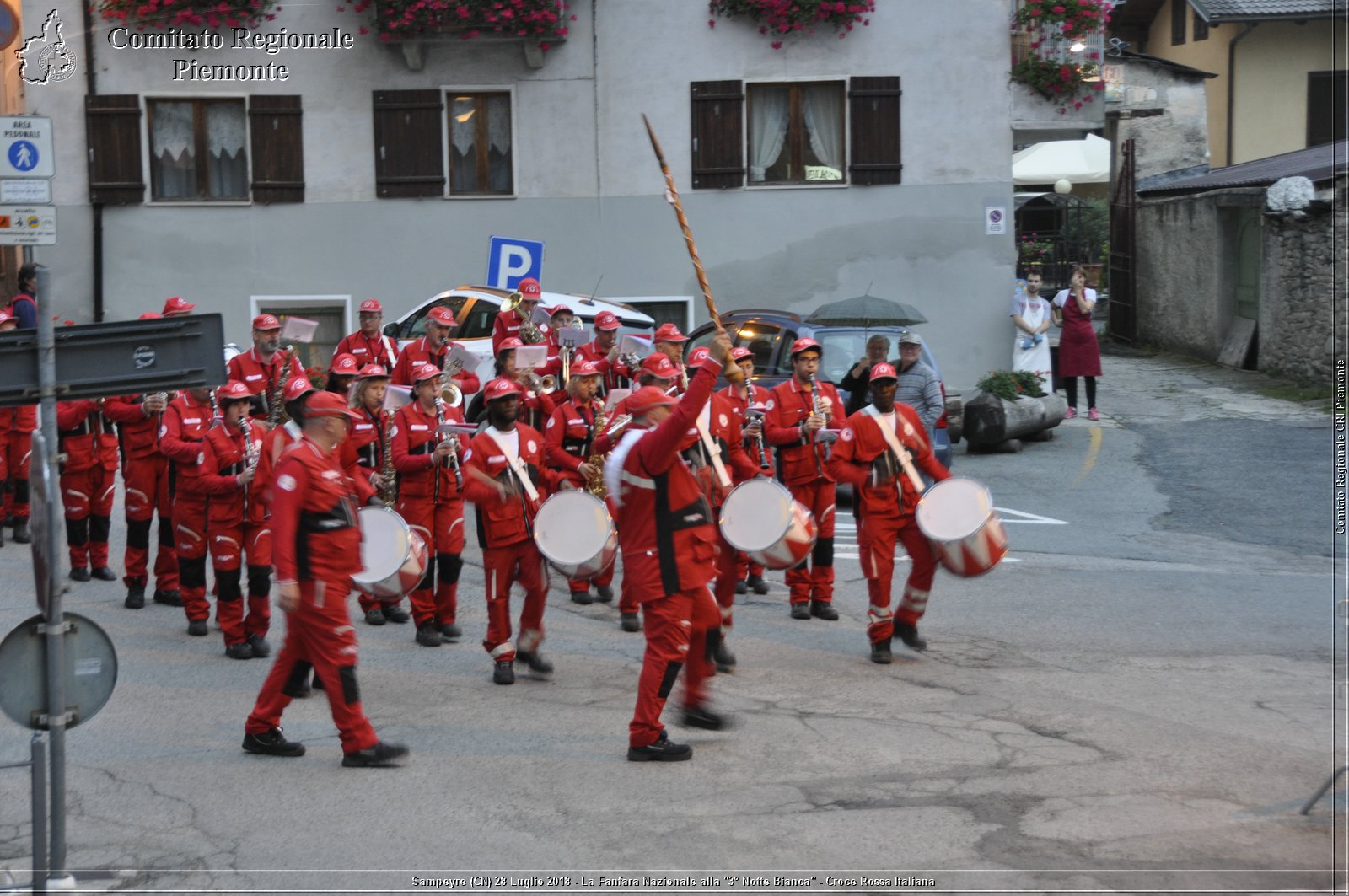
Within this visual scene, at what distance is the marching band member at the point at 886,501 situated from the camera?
376 inches

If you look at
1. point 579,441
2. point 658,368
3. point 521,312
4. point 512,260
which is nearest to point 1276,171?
point 512,260

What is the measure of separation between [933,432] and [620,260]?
850 cm

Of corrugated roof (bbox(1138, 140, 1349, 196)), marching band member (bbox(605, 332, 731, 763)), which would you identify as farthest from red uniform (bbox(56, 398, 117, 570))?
corrugated roof (bbox(1138, 140, 1349, 196))

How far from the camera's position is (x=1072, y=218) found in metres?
36.7

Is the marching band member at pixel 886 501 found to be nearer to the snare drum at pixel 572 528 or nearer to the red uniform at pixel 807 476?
the red uniform at pixel 807 476

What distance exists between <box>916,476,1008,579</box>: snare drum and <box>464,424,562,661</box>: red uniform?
242 centimetres

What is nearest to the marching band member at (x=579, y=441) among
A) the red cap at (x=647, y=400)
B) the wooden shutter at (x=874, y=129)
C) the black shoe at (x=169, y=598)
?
the red cap at (x=647, y=400)

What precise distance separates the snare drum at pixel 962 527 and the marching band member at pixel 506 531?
2.43 metres

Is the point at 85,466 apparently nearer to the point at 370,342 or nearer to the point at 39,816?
the point at 370,342

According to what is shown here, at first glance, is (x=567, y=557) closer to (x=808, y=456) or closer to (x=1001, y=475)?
(x=808, y=456)

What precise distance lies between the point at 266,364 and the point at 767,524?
454cm

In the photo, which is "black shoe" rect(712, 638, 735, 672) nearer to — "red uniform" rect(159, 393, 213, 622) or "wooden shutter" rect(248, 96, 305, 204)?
"red uniform" rect(159, 393, 213, 622)

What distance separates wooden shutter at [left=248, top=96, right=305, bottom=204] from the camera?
20.6 meters

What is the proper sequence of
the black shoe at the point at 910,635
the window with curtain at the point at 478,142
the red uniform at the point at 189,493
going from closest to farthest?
the black shoe at the point at 910,635
the red uniform at the point at 189,493
the window with curtain at the point at 478,142
